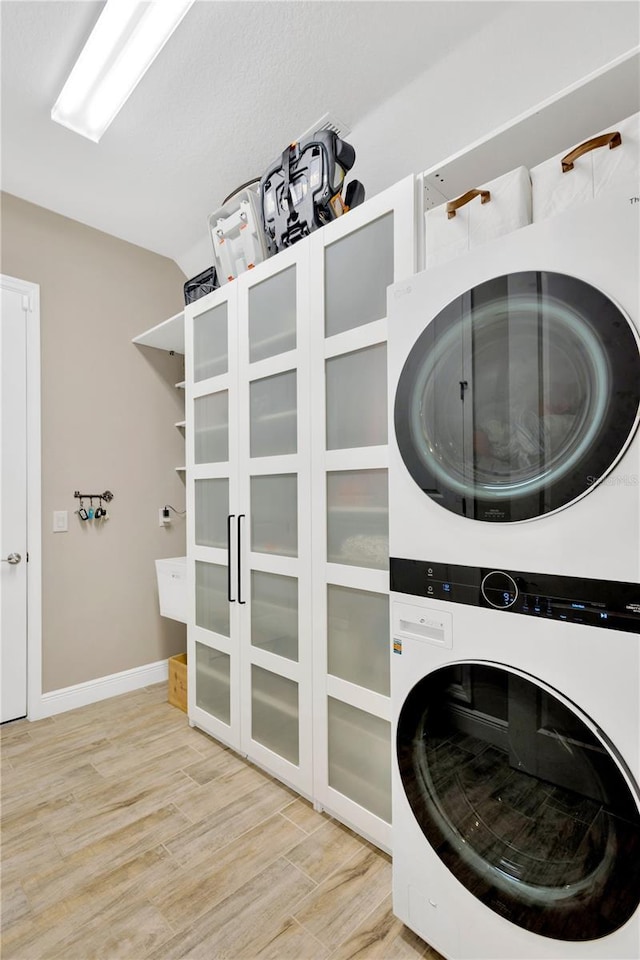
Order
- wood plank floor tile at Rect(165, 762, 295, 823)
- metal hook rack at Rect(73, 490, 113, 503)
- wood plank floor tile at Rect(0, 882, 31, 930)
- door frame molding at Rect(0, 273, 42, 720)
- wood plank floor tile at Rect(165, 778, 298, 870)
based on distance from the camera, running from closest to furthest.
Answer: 1. wood plank floor tile at Rect(0, 882, 31, 930)
2. wood plank floor tile at Rect(165, 778, 298, 870)
3. wood plank floor tile at Rect(165, 762, 295, 823)
4. door frame molding at Rect(0, 273, 42, 720)
5. metal hook rack at Rect(73, 490, 113, 503)

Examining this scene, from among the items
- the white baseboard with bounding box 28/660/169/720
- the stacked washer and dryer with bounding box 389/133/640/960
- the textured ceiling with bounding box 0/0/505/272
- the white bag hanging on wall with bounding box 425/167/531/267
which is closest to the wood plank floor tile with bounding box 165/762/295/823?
the stacked washer and dryer with bounding box 389/133/640/960

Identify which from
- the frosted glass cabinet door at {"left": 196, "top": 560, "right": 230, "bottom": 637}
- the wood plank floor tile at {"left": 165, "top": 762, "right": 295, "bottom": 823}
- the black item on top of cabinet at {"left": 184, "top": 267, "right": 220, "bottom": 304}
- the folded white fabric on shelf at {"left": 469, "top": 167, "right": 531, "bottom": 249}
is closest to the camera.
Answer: the folded white fabric on shelf at {"left": 469, "top": 167, "right": 531, "bottom": 249}

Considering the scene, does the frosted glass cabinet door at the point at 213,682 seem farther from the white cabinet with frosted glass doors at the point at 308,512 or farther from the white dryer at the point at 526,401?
the white dryer at the point at 526,401

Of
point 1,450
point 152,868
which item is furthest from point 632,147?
point 1,450

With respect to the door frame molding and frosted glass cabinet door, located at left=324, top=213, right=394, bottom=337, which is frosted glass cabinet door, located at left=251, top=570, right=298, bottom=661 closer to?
frosted glass cabinet door, located at left=324, top=213, right=394, bottom=337

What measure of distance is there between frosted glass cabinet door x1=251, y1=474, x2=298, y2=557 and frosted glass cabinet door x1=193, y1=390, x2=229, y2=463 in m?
0.34

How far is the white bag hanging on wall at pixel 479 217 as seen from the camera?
4.02ft

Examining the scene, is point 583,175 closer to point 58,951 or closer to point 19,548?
point 58,951

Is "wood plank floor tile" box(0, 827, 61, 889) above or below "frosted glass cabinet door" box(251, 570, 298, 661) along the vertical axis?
below

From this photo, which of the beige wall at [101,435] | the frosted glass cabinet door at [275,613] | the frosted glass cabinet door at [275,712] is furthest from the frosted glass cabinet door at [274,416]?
the beige wall at [101,435]

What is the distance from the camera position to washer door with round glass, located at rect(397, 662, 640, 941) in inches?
36.7

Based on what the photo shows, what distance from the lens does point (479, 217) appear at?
1.30 meters

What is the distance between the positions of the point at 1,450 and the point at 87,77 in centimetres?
182

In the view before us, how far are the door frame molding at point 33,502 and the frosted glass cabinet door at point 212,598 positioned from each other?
99 centimetres
